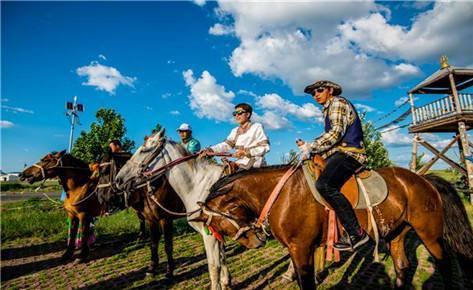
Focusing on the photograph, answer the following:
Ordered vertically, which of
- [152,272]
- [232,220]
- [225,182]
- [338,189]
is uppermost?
[225,182]

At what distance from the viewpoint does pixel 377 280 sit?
486cm

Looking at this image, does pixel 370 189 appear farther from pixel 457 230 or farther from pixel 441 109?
pixel 441 109

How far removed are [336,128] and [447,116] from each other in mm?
14185

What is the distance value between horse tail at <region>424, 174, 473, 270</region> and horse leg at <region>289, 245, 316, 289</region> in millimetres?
2121

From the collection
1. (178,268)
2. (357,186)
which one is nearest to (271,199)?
A: (357,186)

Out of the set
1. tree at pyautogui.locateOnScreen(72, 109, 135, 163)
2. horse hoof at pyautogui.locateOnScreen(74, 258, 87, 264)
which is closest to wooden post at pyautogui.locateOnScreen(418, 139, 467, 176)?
horse hoof at pyautogui.locateOnScreen(74, 258, 87, 264)

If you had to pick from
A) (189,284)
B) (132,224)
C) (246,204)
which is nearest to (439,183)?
(246,204)

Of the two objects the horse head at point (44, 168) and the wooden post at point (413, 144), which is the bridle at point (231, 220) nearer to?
the horse head at point (44, 168)

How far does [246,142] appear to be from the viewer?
4703 millimetres

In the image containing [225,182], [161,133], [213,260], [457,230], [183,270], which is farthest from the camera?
[183,270]

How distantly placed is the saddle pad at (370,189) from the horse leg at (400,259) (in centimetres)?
136

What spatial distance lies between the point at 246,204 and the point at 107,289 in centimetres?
377

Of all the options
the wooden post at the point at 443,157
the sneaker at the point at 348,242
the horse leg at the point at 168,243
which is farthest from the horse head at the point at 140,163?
the wooden post at the point at 443,157

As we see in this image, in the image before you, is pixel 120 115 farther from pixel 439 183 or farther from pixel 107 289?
pixel 439 183
